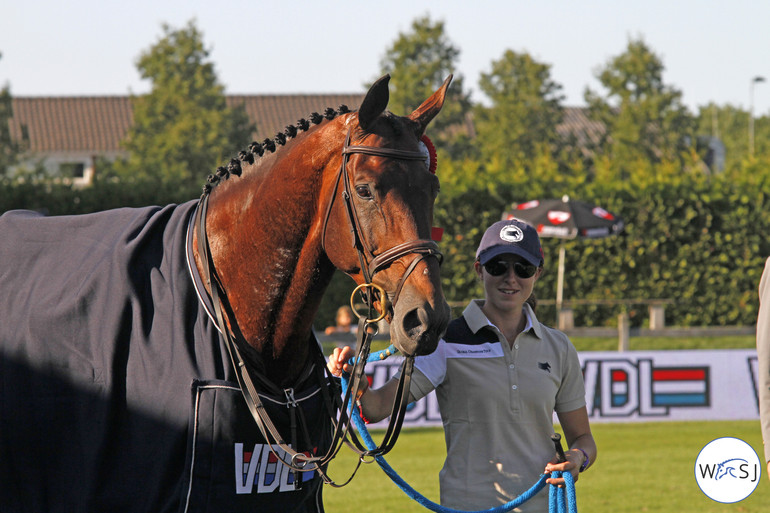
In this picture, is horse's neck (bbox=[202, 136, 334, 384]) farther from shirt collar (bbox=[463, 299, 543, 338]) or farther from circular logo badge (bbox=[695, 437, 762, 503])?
circular logo badge (bbox=[695, 437, 762, 503])

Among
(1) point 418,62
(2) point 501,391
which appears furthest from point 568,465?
(1) point 418,62

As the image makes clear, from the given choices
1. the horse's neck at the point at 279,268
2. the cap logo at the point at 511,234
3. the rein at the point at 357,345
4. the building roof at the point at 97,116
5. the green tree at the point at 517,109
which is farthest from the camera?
the building roof at the point at 97,116

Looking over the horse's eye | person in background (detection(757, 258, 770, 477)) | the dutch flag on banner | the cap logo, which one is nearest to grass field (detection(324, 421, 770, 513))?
the dutch flag on banner

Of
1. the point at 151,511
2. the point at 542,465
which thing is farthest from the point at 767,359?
the point at 151,511

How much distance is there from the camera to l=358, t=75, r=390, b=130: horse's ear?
9.57ft

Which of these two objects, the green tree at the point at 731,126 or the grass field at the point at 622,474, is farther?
the green tree at the point at 731,126

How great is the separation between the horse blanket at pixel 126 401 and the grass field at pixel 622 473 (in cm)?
428

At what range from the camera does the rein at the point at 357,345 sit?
9.31 feet

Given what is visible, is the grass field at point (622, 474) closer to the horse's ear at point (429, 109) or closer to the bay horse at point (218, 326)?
the bay horse at point (218, 326)

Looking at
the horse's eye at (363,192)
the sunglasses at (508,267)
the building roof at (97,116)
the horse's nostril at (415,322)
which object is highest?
the building roof at (97,116)

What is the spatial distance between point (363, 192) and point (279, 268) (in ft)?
1.33

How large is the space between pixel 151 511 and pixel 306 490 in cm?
56

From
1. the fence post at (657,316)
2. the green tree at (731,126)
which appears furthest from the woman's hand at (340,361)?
the green tree at (731,126)

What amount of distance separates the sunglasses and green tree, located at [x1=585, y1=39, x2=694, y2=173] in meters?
26.0
